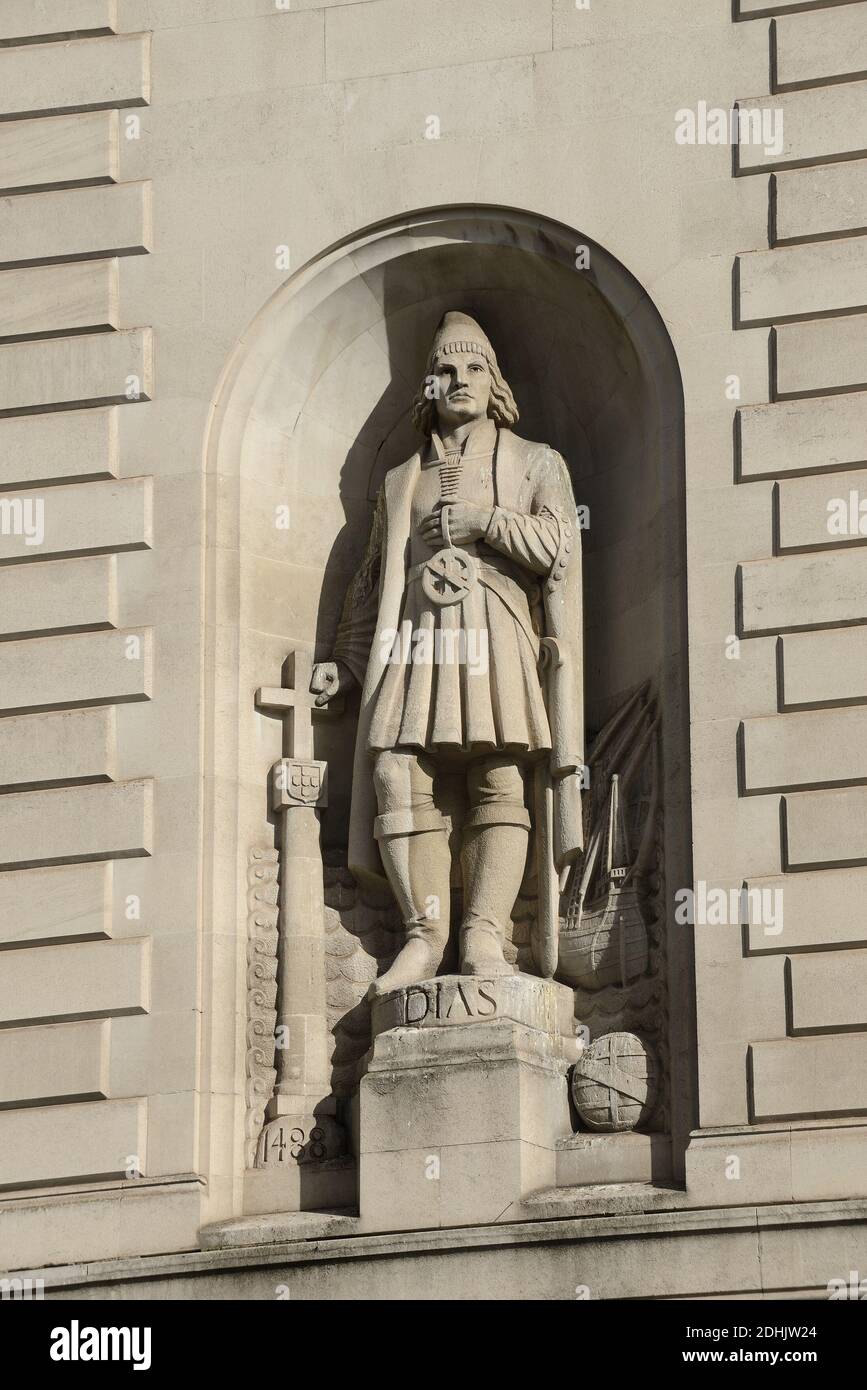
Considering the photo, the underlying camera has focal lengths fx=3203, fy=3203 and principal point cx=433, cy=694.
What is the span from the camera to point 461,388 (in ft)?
62.4

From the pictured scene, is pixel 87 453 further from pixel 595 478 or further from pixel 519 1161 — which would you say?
pixel 519 1161

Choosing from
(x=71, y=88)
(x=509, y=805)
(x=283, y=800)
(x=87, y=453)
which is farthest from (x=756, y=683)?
(x=71, y=88)

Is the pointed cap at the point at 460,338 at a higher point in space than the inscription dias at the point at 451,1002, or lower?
higher

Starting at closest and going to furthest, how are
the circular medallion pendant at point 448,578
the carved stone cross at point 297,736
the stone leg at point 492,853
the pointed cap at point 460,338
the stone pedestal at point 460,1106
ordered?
the stone pedestal at point 460,1106, the stone leg at point 492,853, the circular medallion pendant at point 448,578, the carved stone cross at point 297,736, the pointed cap at point 460,338

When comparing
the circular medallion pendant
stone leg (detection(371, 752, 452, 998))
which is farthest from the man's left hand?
stone leg (detection(371, 752, 452, 998))

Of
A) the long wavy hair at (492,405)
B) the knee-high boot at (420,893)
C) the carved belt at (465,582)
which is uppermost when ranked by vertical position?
the long wavy hair at (492,405)

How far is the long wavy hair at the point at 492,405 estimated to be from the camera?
755 inches

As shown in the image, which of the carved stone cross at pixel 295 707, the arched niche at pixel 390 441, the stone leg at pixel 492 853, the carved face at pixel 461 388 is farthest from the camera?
the carved face at pixel 461 388

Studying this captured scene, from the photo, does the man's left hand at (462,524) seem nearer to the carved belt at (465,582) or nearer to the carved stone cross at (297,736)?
the carved belt at (465,582)

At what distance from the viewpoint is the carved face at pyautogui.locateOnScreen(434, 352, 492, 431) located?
19.0 metres

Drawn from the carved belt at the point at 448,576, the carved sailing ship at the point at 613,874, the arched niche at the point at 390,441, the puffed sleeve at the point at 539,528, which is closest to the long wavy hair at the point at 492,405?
the arched niche at the point at 390,441

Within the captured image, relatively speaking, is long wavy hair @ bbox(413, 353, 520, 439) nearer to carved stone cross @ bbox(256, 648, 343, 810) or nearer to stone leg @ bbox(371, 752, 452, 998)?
carved stone cross @ bbox(256, 648, 343, 810)

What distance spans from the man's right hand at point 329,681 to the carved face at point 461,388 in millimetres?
1599

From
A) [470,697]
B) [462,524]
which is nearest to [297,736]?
[470,697]
